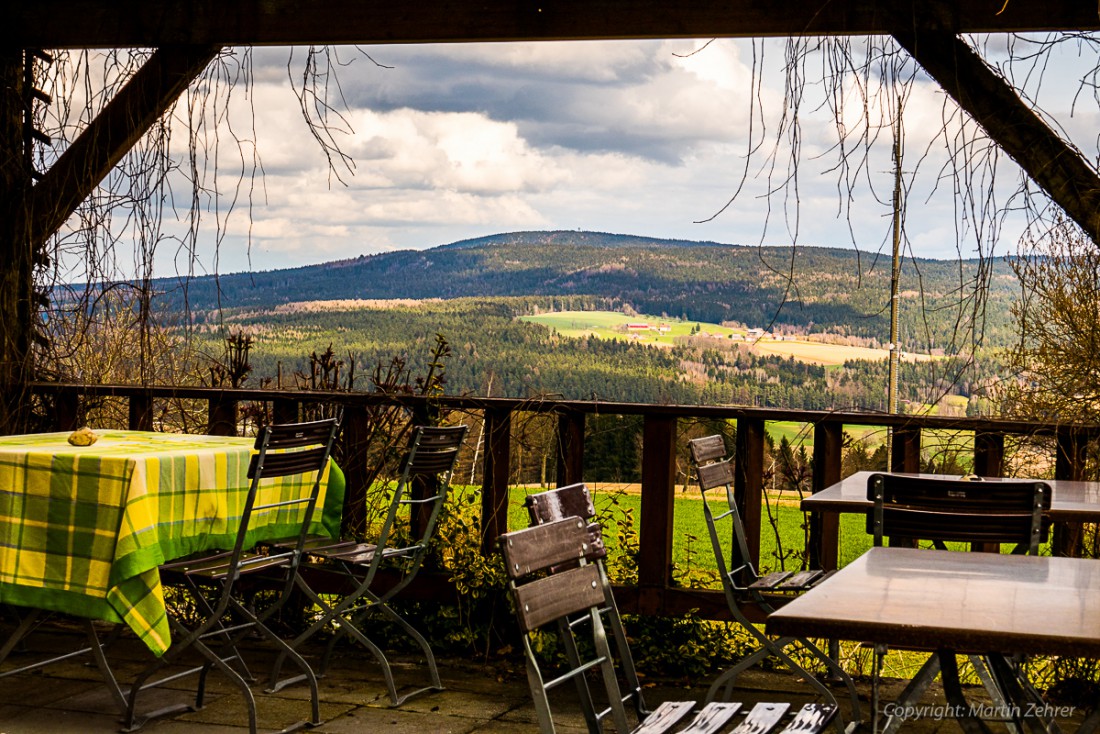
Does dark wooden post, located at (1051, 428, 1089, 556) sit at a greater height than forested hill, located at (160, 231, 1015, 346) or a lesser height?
lesser

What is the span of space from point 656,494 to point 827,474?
73 cm

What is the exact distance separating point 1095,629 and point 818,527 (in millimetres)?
3048

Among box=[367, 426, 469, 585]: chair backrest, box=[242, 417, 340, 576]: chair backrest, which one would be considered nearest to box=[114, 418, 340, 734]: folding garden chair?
box=[242, 417, 340, 576]: chair backrest

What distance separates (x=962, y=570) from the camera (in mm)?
2656

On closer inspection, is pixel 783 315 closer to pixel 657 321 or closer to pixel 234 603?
pixel 234 603

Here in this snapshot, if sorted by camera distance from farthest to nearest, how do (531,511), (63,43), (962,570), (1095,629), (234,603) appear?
(63,43), (234,603), (531,511), (962,570), (1095,629)

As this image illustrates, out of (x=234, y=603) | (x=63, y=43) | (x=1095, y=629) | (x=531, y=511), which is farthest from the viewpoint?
(x=63, y=43)

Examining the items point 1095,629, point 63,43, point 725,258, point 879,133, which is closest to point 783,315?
point 879,133

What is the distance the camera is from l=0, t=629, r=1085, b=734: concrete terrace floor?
164 inches

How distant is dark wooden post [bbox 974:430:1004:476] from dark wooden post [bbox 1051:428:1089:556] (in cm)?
23

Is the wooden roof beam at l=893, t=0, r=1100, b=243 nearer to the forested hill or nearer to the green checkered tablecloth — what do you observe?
the forested hill

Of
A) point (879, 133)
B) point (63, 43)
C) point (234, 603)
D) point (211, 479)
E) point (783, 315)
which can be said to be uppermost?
point (63, 43)

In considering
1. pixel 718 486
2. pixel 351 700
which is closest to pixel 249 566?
pixel 351 700

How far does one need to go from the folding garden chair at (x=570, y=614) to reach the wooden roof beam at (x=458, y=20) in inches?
109
